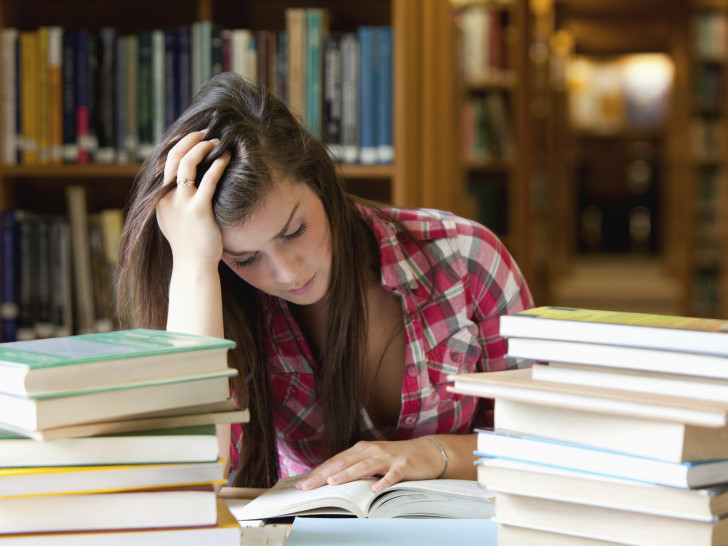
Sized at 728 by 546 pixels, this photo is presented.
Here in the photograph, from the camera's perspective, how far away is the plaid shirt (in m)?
1.33

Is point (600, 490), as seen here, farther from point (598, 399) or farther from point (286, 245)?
point (286, 245)

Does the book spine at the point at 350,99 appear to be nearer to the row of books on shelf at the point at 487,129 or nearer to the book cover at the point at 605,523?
the book cover at the point at 605,523

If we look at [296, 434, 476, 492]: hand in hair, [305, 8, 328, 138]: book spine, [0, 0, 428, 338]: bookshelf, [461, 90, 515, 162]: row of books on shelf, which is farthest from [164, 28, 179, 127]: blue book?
[461, 90, 515, 162]: row of books on shelf

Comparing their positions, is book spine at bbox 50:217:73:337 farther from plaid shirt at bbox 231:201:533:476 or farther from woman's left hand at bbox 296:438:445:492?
woman's left hand at bbox 296:438:445:492

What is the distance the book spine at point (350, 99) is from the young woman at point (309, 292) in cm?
75

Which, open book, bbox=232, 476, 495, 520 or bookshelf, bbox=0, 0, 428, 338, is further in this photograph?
bookshelf, bbox=0, 0, 428, 338

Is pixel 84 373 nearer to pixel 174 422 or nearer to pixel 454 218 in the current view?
pixel 174 422

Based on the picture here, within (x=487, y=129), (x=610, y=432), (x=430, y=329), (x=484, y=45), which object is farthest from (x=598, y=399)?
(x=484, y=45)

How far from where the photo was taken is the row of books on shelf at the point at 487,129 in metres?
4.30

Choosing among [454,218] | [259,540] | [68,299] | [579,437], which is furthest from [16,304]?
[579,437]

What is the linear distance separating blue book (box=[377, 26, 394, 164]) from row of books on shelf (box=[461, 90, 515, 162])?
83.1 inches

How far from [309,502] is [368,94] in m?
1.38

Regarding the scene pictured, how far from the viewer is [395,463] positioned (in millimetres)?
1047

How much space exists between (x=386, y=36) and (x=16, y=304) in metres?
1.10
